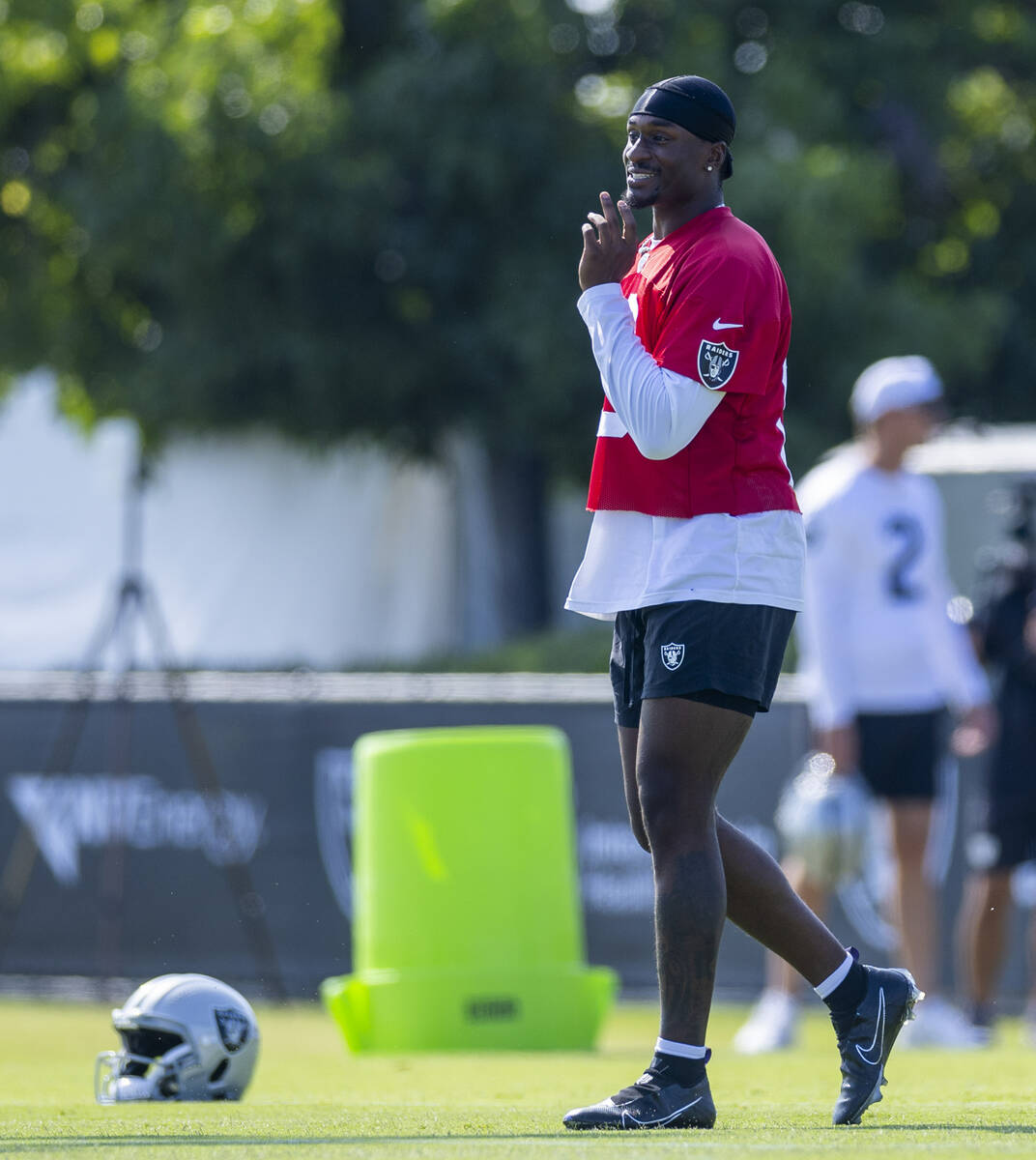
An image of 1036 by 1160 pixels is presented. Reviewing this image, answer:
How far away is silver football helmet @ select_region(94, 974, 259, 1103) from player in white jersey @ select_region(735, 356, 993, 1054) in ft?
10.1

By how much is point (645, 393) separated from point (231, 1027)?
7.10ft

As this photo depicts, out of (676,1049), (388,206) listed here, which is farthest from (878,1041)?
(388,206)

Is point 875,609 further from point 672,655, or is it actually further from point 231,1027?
point 672,655

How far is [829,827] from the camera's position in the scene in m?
8.30

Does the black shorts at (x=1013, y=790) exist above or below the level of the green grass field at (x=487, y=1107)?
above

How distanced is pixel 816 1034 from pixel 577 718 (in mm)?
2211

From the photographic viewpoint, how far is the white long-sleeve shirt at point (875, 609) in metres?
8.66

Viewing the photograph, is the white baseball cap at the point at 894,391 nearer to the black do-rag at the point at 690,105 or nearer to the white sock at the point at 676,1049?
the black do-rag at the point at 690,105

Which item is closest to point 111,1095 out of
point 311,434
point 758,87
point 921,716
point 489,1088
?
point 489,1088

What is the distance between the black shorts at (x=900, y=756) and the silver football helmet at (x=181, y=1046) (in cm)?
338

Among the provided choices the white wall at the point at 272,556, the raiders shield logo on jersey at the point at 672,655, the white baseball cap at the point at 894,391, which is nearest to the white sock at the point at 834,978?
the raiders shield logo on jersey at the point at 672,655

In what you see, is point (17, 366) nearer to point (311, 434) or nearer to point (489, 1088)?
point (311, 434)

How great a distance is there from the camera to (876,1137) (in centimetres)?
452

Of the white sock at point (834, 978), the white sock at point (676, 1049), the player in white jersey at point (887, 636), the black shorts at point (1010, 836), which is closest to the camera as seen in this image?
the white sock at point (676, 1049)
